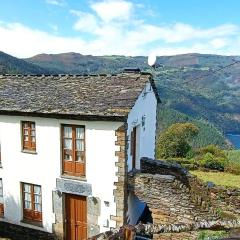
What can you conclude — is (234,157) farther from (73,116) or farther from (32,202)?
(73,116)

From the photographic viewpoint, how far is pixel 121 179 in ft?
45.9

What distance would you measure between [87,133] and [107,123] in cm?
107

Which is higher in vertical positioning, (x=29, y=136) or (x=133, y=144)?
(x=29, y=136)

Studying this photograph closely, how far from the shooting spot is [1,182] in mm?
16953

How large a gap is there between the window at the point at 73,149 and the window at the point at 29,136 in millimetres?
1636

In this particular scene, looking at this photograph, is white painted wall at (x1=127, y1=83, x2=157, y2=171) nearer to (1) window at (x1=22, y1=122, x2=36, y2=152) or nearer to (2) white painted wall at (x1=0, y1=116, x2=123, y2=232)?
(2) white painted wall at (x1=0, y1=116, x2=123, y2=232)

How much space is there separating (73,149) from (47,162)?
4.98 ft

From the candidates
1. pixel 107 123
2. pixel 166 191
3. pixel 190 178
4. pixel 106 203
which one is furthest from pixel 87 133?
pixel 190 178

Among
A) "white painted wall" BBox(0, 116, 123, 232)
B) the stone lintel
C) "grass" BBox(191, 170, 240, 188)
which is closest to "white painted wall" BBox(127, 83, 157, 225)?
"white painted wall" BBox(0, 116, 123, 232)

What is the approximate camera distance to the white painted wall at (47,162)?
1409cm

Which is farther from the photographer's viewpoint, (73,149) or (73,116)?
(73,149)

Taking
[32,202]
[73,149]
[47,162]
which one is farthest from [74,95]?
[32,202]

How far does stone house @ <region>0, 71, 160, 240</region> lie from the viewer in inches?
553

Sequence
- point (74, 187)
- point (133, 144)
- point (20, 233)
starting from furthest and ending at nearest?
point (20, 233) < point (133, 144) < point (74, 187)
